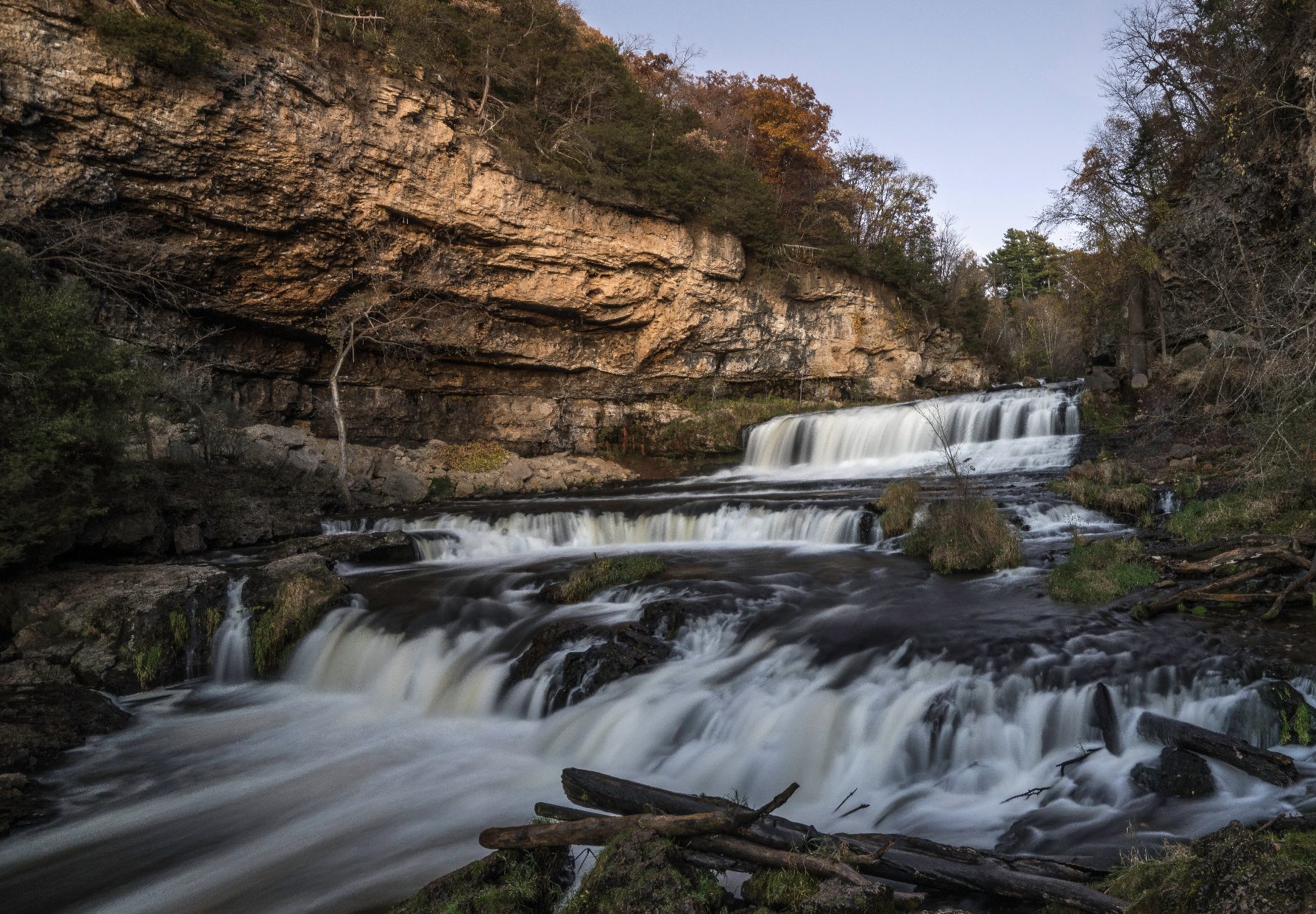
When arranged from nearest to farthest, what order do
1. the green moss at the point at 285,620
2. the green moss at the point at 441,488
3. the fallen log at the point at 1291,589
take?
the fallen log at the point at 1291,589 < the green moss at the point at 285,620 < the green moss at the point at 441,488

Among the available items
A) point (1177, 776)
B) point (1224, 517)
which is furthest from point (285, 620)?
point (1224, 517)

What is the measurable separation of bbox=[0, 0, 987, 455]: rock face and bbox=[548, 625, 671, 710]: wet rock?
567 inches

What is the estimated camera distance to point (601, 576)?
9523 millimetres

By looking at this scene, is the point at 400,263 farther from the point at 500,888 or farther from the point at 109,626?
the point at 500,888

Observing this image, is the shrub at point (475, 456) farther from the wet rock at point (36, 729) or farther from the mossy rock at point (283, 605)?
the wet rock at point (36, 729)

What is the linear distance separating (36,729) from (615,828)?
252 inches

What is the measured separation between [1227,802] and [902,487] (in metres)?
8.34

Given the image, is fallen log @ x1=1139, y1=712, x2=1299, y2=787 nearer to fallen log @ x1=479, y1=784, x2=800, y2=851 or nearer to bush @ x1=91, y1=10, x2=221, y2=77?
fallen log @ x1=479, y1=784, x2=800, y2=851

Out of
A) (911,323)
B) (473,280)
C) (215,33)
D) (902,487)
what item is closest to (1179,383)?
(902,487)

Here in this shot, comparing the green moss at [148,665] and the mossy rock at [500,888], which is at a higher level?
the mossy rock at [500,888]

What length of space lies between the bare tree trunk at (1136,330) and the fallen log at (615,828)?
67.3 feet

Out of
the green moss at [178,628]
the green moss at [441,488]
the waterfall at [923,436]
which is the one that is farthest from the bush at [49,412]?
the waterfall at [923,436]

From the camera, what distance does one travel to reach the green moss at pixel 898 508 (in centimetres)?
1126

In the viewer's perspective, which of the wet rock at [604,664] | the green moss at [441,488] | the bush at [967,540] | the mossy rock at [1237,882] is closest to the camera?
the mossy rock at [1237,882]
